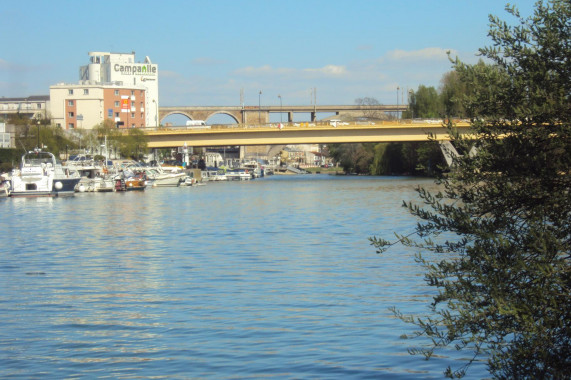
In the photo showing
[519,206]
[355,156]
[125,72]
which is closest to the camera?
[519,206]

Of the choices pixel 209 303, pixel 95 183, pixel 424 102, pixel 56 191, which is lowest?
pixel 209 303

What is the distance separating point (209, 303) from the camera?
18.1 meters

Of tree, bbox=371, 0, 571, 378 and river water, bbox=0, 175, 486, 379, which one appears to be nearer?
tree, bbox=371, 0, 571, 378

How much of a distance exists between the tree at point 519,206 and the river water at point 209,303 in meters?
4.18

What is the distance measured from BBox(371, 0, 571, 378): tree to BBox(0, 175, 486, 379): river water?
4178 mm

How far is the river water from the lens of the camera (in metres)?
13.2

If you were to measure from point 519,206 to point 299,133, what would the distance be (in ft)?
242

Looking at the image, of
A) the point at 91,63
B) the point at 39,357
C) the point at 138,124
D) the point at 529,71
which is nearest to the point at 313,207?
the point at 39,357

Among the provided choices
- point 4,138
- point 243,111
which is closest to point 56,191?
point 4,138

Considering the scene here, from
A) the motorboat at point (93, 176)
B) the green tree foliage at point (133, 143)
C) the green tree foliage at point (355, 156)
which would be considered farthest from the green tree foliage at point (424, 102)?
the motorboat at point (93, 176)

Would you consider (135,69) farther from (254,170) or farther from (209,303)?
(209,303)

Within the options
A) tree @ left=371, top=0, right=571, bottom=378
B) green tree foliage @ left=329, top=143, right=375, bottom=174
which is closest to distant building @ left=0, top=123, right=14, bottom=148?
green tree foliage @ left=329, top=143, right=375, bottom=174

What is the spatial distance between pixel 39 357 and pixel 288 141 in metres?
68.8

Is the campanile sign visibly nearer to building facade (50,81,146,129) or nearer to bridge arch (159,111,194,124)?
bridge arch (159,111,194,124)
